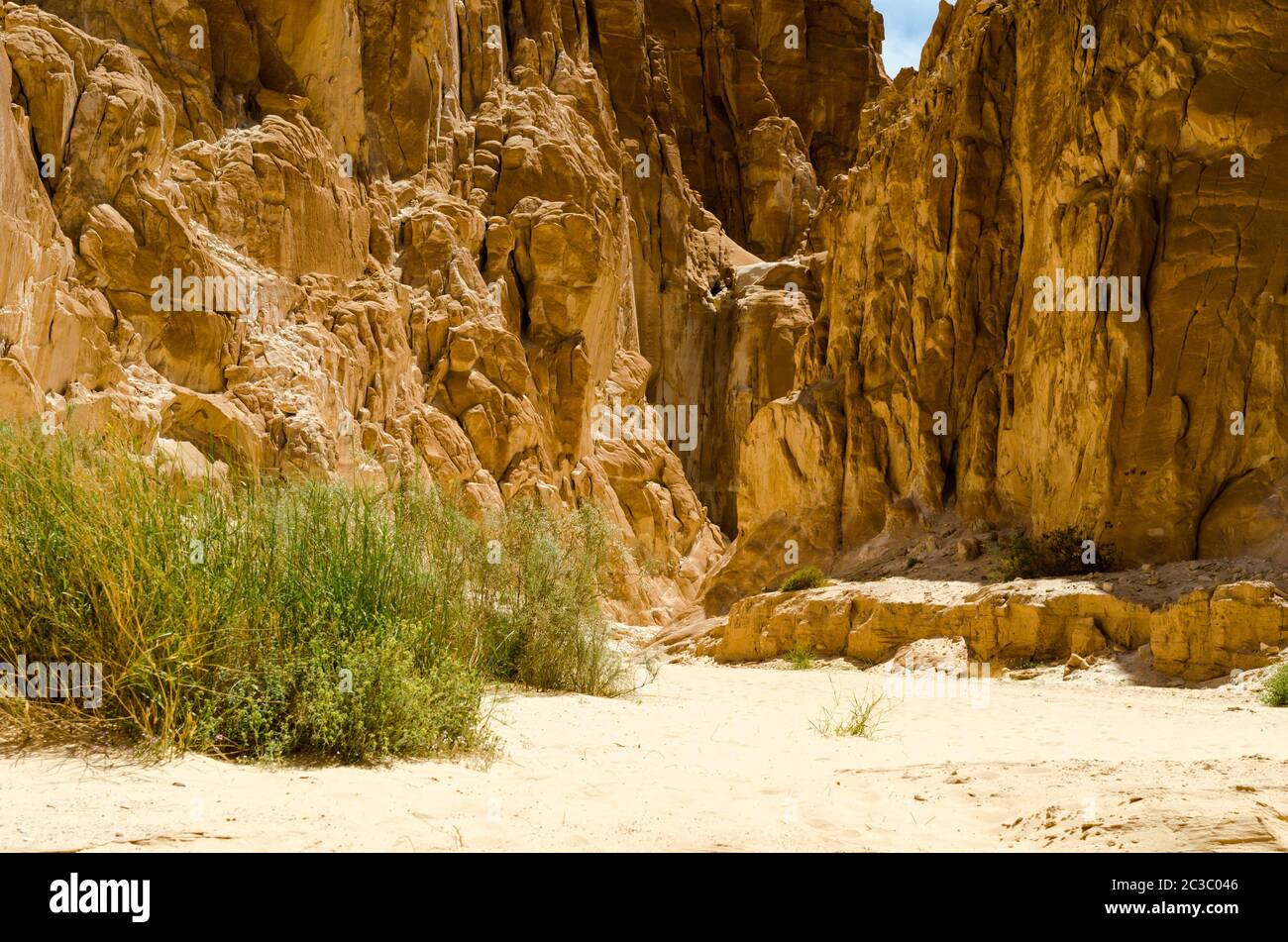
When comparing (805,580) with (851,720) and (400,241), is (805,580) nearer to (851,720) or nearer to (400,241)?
A: (851,720)

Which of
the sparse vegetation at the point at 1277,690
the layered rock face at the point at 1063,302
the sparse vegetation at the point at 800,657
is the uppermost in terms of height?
the layered rock face at the point at 1063,302

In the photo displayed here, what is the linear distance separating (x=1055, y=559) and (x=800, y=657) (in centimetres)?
495

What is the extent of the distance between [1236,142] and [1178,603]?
28.9ft

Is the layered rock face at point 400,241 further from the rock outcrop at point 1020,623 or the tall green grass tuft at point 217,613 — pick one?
the rock outcrop at point 1020,623

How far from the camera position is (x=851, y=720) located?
9.50 metres

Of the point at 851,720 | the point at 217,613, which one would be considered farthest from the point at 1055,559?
the point at 217,613

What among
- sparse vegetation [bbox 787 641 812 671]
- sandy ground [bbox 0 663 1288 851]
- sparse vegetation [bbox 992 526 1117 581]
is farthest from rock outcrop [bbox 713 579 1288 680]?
sandy ground [bbox 0 663 1288 851]

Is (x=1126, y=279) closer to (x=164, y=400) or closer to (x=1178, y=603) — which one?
(x=1178, y=603)

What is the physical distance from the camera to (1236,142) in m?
17.2

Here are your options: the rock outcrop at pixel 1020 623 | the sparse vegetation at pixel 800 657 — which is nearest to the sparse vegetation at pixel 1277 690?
the rock outcrop at pixel 1020 623

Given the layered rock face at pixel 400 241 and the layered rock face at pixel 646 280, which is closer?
the layered rock face at pixel 646 280

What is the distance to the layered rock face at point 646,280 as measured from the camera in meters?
17.3

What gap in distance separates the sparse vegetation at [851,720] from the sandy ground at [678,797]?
0.27 meters

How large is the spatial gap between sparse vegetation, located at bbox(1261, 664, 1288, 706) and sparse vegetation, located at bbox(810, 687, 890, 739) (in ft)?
13.3
